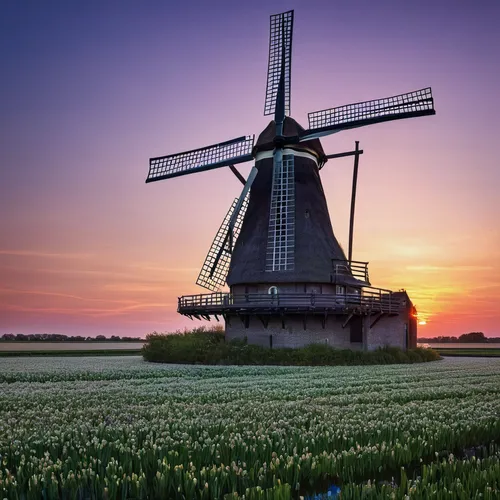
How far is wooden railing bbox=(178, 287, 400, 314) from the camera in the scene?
37781 mm

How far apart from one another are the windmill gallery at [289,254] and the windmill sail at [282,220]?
0.23ft

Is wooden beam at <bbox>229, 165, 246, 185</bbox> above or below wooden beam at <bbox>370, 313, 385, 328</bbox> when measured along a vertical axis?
above

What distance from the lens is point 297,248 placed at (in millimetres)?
39500

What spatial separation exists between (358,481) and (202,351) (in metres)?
32.0

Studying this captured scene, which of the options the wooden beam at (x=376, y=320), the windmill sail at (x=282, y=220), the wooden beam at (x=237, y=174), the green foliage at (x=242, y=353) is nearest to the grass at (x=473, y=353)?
the green foliage at (x=242, y=353)

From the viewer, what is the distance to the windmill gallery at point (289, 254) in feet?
128

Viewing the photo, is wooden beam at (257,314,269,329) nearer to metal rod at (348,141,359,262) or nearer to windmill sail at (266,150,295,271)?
windmill sail at (266,150,295,271)

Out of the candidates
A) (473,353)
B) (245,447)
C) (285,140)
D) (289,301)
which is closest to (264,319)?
(289,301)

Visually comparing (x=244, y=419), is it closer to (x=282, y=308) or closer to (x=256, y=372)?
(x=256, y=372)

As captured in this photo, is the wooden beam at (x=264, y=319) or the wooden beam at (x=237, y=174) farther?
the wooden beam at (x=237, y=174)

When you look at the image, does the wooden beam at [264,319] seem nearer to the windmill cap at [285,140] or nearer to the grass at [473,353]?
the windmill cap at [285,140]

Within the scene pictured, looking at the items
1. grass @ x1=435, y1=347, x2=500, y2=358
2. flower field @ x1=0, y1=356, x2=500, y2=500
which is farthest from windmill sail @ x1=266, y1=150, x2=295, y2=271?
grass @ x1=435, y1=347, x2=500, y2=358

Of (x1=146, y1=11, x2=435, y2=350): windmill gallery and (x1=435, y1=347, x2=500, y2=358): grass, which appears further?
(x1=435, y1=347, x2=500, y2=358): grass

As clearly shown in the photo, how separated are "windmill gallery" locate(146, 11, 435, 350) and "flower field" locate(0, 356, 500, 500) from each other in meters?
22.0
